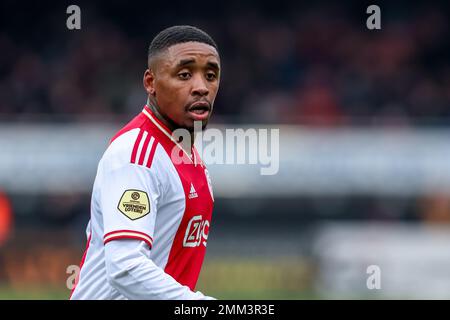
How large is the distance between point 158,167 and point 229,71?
13798 mm

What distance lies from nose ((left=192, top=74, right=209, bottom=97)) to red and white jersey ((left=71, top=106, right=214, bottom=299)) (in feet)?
0.89

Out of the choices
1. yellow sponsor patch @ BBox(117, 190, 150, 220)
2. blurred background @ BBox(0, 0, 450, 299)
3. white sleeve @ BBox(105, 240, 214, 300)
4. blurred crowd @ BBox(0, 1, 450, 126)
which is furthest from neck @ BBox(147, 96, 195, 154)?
blurred crowd @ BBox(0, 1, 450, 126)

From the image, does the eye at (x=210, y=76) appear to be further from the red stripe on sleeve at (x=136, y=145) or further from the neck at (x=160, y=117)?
the red stripe on sleeve at (x=136, y=145)

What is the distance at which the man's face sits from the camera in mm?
4629

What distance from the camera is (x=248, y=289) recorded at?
1409 centimetres

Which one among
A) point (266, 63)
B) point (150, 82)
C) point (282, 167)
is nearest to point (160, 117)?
point (150, 82)

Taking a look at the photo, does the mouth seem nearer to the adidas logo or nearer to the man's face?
the man's face

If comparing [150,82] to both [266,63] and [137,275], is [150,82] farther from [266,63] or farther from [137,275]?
[266,63]

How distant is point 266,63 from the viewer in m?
18.6

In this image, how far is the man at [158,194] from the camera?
13.8 feet

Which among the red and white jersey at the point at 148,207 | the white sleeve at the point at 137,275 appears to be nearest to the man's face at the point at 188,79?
the red and white jersey at the point at 148,207

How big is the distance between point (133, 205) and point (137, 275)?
0.30 metres

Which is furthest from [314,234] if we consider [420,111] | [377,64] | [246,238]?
[377,64]
